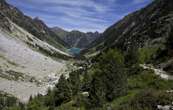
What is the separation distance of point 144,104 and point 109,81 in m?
21.2

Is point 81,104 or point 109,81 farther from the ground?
point 109,81

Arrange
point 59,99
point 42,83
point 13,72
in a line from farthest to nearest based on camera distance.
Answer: point 13,72 < point 42,83 < point 59,99

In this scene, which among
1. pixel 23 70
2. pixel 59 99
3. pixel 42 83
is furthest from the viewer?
pixel 23 70

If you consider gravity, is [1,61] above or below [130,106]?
above

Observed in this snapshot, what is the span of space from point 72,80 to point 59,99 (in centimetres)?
560

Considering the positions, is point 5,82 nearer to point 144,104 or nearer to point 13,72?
point 13,72

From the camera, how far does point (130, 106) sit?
19.5m

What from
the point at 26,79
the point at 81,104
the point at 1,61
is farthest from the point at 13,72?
the point at 81,104

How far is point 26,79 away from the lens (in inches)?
6599

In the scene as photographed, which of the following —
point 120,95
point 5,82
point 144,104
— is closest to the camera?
point 144,104

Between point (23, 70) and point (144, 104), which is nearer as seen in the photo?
point (144, 104)

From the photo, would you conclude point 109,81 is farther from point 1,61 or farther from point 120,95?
point 1,61

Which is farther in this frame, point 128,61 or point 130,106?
point 128,61

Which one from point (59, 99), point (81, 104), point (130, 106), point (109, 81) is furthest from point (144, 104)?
point (59, 99)
